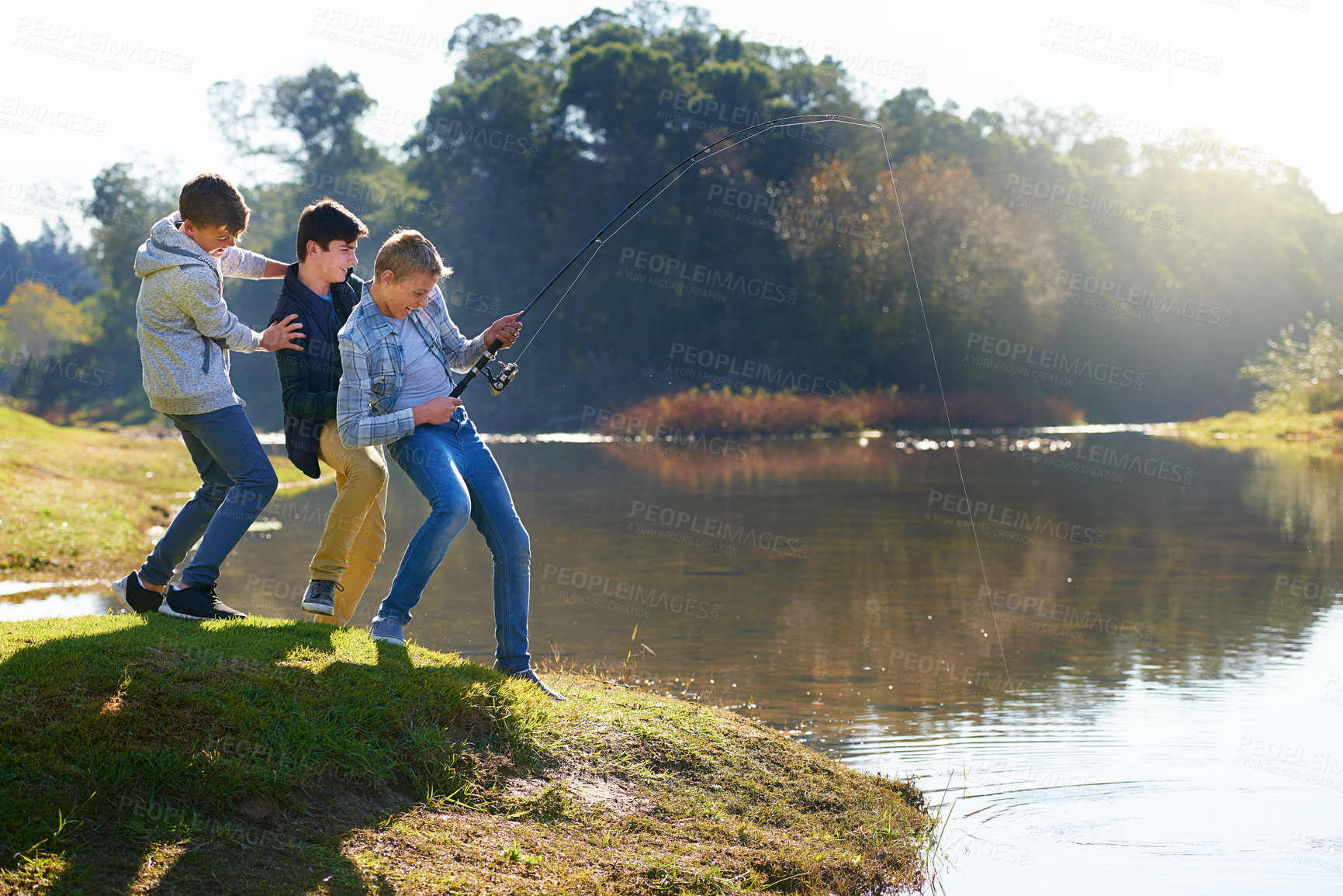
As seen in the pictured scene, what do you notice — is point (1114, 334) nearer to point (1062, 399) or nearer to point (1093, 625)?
point (1062, 399)

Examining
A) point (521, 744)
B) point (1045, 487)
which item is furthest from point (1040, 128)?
point (521, 744)

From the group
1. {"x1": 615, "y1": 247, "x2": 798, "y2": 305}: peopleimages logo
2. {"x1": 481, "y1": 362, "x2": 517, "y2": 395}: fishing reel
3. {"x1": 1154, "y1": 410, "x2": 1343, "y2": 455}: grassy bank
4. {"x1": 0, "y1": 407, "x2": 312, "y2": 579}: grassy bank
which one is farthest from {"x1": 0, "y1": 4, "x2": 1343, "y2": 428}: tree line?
{"x1": 481, "y1": 362, "x2": 517, "y2": 395}: fishing reel

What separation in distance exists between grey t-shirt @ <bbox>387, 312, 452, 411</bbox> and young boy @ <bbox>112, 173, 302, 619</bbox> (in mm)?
554

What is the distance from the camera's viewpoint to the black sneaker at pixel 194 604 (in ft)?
18.9

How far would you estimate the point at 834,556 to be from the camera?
14.2 meters

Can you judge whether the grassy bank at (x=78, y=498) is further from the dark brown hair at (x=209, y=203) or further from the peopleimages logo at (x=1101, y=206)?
the peopleimages logo at (x=1101, y=206)

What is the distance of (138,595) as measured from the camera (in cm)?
585

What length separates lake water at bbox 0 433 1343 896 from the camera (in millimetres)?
5859

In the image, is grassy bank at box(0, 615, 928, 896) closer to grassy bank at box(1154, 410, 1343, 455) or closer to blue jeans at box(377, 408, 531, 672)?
blue jeans at box(377, 408, 531, 672)

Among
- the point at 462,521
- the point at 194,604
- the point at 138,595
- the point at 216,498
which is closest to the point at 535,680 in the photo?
the point at 462,521

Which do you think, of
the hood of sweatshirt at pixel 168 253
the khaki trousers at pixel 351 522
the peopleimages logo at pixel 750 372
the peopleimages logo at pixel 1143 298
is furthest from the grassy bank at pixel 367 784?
the peopleimages logo at pixel 1143 298

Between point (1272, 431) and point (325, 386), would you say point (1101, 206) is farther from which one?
point (325, 386)

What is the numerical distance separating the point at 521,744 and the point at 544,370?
5267 centimetres

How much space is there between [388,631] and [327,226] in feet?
6.53
